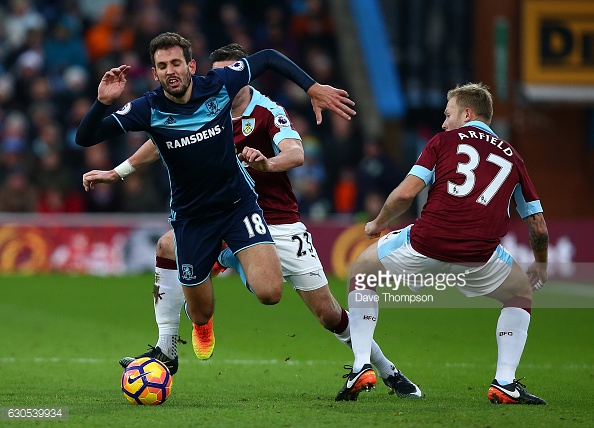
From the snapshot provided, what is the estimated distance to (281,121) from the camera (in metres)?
7.70

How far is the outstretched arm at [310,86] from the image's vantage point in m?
7.26

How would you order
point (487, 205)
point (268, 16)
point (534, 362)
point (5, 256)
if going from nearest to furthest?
1. point (487, 205)
2. point (534, 362)
3. point (5, 256)
4. point (268, 16)

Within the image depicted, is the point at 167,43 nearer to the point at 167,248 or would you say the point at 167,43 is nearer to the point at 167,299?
the point at 167,248

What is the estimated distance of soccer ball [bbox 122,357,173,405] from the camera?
6.75 metres

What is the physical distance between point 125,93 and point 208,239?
10.8 meters

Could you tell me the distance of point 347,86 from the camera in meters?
20.1

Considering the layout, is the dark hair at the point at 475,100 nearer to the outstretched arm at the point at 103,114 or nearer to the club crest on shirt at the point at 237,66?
the club crest on shirt at the point at 237,66

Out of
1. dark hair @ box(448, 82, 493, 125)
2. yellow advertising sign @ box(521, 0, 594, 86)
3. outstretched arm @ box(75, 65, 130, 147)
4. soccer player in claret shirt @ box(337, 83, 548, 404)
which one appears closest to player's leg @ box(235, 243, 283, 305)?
soccer player in claret shirt @ box(337, 83, 548, 404)

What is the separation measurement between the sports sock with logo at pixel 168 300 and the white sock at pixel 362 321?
1.33 meters

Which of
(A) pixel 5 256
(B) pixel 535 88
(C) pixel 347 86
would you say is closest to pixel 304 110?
(C) pixel 347 86

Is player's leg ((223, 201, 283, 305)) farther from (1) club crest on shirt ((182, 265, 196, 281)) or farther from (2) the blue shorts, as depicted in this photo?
(1) club crest on shirt ((182, 265, 196, 281))

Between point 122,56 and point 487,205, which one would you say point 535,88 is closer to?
point 122,56

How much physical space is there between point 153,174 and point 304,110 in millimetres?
2726

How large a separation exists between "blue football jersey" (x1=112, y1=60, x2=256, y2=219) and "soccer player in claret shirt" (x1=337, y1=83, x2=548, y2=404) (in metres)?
1.03
